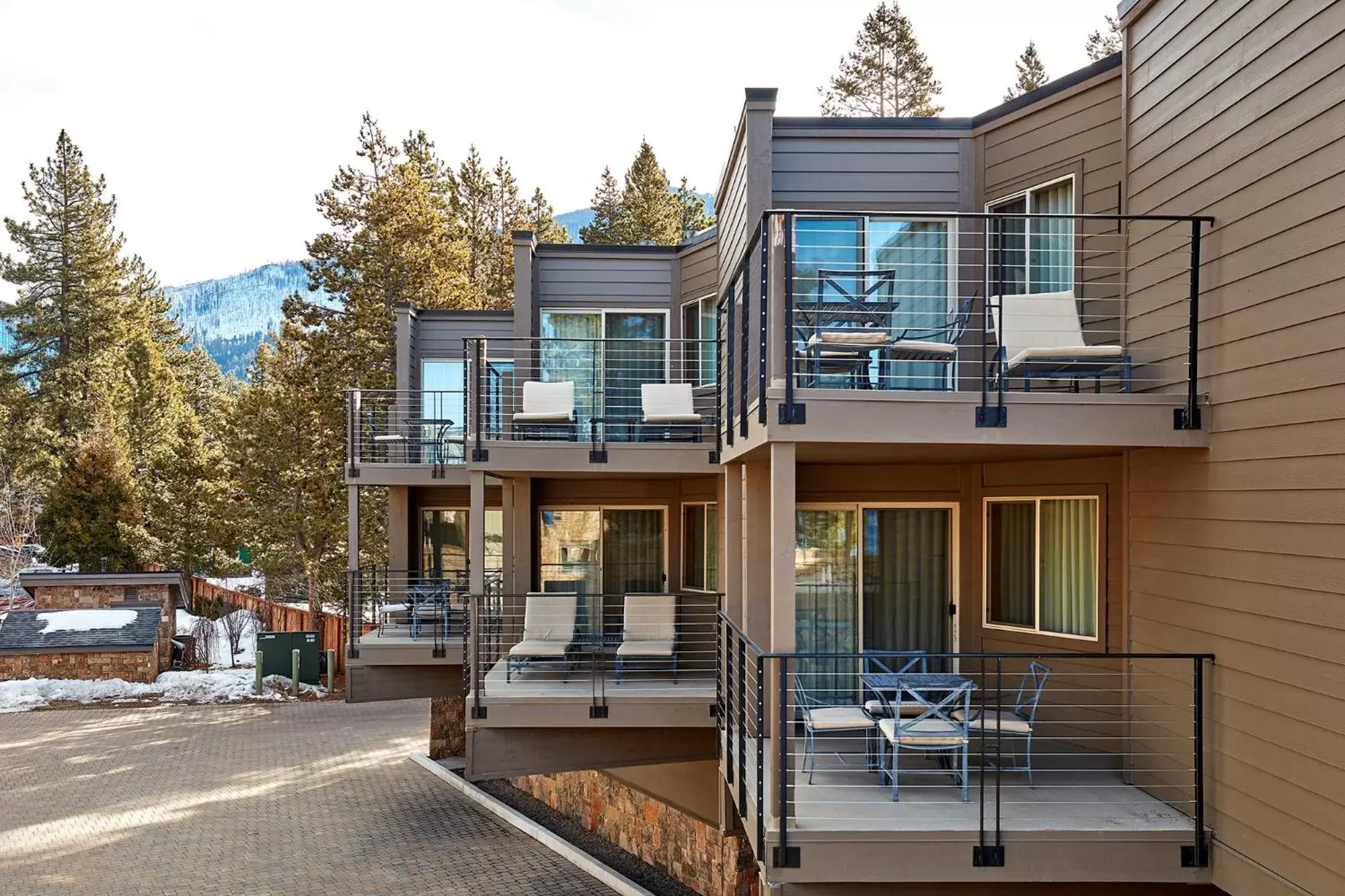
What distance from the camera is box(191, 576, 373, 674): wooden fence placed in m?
24.7

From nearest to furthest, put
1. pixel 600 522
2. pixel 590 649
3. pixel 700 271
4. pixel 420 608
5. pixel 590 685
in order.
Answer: pixel 590 685 → pixel 590 649 → pixel 700 271 → pixel 600 522 → pixel 420 608

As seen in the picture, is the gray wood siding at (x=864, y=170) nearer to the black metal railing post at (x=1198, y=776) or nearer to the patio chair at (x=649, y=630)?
the patio chair at (x=649, y=630)

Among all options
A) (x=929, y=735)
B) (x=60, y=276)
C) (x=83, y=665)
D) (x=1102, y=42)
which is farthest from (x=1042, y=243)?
(x=60, y=276)

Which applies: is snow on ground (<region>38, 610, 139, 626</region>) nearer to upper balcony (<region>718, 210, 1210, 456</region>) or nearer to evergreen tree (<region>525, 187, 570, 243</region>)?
upper balcony (<region>718, 210, 1210, 456</region>)

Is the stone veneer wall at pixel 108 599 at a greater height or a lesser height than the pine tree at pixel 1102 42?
lesser

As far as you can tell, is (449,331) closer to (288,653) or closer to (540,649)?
(540,649)

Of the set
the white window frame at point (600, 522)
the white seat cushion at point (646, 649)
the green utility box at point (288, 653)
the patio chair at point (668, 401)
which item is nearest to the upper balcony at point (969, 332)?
the patio chair at point (668, 401)

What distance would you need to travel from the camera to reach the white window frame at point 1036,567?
7.32 m

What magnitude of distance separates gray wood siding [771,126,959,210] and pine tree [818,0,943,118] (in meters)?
27.5

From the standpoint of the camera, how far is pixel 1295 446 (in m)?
5.20

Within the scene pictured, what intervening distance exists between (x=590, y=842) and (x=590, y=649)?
2.83m

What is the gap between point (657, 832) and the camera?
38.9 feet

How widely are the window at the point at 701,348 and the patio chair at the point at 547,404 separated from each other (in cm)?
175

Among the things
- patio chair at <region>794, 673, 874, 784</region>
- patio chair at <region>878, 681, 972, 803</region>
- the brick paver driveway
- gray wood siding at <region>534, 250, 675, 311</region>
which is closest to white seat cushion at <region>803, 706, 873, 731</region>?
patio chair at <region>794, 673, 874, 784</region>
